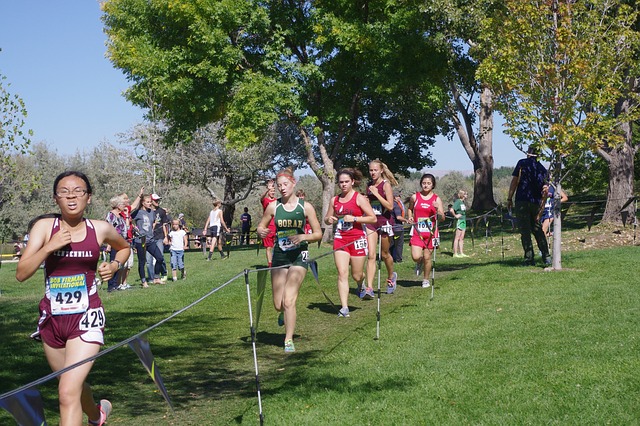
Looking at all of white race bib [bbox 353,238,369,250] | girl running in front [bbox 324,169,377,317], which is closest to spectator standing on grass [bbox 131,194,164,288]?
girl running in front [bbox 324,169,377,317]

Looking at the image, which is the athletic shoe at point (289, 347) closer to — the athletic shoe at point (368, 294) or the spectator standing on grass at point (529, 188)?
the athletic shoe at point (368, 294)

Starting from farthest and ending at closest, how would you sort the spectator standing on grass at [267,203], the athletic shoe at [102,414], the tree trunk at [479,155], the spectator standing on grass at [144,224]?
the tree trunk at [479,155], the spectator standing on grass at [144,224], the spectator standing on grass at [267,203], the athletic shoe at [102,414]

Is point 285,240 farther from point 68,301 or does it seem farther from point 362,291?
point 68,301

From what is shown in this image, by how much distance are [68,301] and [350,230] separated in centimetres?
686

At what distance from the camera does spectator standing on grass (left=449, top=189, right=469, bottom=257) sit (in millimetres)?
22109

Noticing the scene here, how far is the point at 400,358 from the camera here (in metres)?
8.53

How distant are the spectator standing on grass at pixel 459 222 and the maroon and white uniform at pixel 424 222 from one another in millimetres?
7216

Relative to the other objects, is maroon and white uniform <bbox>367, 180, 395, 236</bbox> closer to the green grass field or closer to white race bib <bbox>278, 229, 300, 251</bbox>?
the green grass field

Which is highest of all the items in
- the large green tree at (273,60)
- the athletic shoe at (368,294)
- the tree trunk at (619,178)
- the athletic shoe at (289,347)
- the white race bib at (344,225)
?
the large green tree at (273,60)

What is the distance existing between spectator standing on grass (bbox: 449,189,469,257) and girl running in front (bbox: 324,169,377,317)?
1006cm

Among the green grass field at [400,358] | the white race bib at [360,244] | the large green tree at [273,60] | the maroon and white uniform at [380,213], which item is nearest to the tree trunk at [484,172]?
the large green tree at [273,60]

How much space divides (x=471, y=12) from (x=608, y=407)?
74.2ft

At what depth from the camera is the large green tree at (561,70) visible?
14.8 metres

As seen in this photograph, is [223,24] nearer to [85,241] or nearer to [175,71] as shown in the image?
[175,71]
